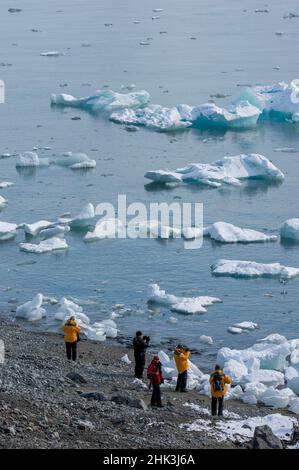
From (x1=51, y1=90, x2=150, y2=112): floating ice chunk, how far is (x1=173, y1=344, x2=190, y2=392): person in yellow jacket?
92.3 feet

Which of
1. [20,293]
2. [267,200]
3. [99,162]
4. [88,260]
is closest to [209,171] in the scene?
[267,200]

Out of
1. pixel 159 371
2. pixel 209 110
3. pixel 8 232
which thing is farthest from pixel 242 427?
pixel 209 110

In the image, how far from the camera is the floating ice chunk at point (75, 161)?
37.3 metres

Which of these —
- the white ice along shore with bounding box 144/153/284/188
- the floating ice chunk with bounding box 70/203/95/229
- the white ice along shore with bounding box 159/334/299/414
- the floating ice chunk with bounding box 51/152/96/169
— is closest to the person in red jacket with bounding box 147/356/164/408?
the white ice along shore with bounding box 159/334/299/414

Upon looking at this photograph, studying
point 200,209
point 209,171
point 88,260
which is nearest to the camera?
point 88,260

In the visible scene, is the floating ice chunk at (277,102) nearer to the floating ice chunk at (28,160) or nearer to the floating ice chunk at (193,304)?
the floating ice chunk at (28,160)

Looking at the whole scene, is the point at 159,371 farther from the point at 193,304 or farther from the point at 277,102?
the point at 277,102

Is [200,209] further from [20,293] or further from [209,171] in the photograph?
[20,293]

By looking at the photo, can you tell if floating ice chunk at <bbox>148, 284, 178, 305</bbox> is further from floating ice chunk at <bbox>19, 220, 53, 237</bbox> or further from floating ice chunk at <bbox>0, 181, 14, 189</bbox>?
floating ice chunk at <bbox>0, 181, 14, 189</bbox>

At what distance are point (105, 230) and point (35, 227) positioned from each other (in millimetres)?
2091

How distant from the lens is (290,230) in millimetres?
29391

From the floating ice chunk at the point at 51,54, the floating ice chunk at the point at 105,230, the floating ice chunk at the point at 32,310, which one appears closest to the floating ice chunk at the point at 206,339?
the floating ice chunk at the point at 32,310
